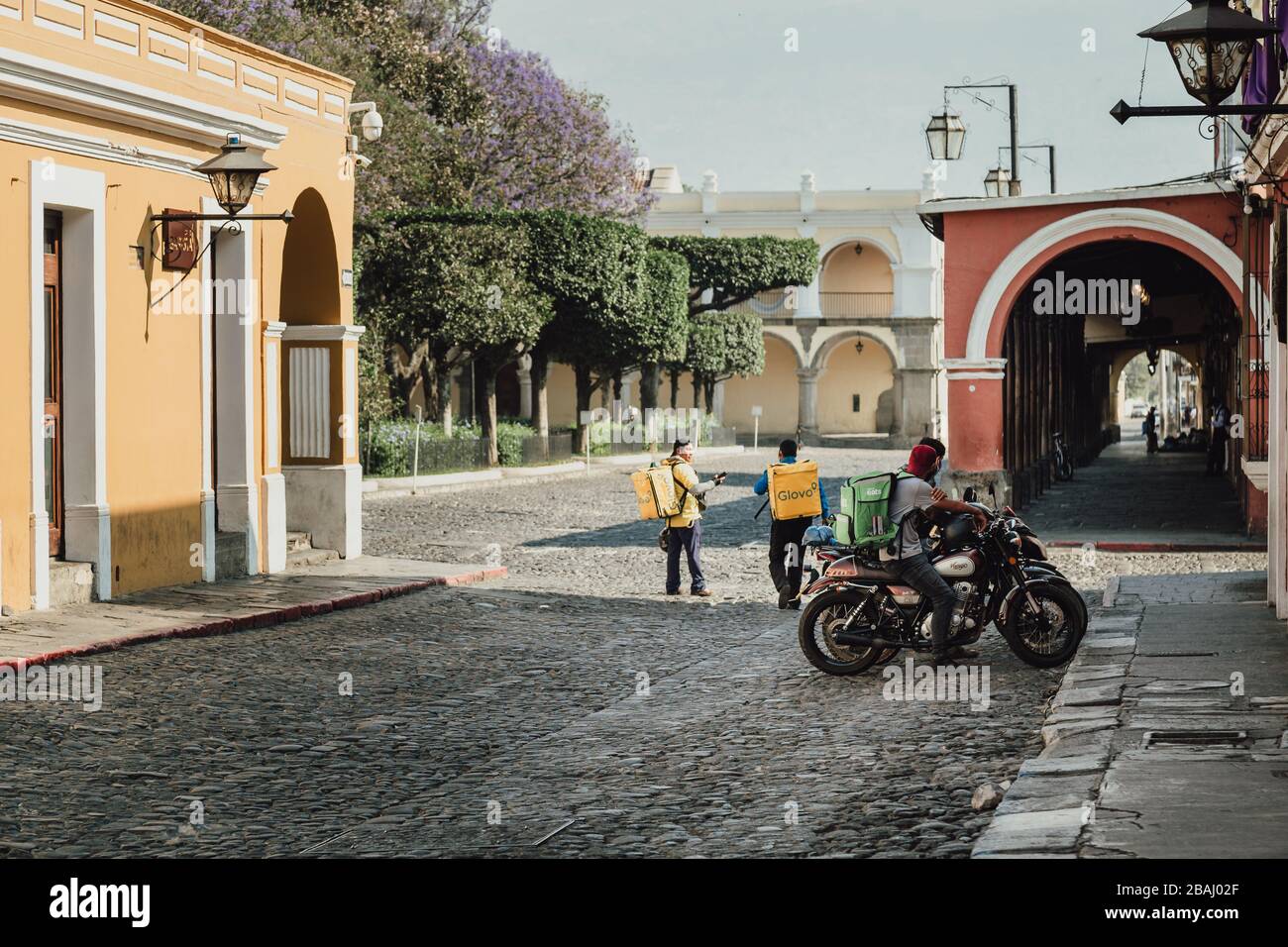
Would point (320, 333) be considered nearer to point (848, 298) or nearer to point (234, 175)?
point (234, 175)

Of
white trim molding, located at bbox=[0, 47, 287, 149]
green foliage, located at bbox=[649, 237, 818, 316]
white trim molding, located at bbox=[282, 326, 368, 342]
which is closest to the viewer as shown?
white trim molding, located at bbox=[0, 47, 287, 149]

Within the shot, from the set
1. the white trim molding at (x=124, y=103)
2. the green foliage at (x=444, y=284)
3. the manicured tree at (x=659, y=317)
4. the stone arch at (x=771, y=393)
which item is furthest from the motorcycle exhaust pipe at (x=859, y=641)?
the stone arch at (x=771, y=393)

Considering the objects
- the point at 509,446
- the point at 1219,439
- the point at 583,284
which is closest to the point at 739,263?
the point at 583,284

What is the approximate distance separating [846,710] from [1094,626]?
11.2 ft

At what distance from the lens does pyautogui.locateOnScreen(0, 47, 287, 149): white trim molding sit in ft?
39.2

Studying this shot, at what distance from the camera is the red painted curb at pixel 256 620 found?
10.8 metres

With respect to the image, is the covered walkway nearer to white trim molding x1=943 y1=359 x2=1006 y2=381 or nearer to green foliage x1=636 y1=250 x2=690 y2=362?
white trim molding x1=943 y1=359 x2=1006 y2=381

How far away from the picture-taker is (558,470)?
35969 mm

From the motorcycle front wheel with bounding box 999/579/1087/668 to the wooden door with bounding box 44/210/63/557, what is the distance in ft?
24.0

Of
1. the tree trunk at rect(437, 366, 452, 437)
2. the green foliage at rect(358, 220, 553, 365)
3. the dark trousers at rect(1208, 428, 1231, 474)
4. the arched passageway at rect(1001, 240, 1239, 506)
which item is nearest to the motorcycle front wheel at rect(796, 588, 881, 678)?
the arched passageway at rect(1001, 240, 1239, 506)

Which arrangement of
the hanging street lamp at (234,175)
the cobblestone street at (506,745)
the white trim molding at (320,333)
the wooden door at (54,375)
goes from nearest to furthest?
the cobblestone street at (506,745)
the wooden door at (54,375)
the hanging street lamp at (234,175)
the white trim molding at (320,333)

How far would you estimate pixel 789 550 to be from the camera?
14.0m

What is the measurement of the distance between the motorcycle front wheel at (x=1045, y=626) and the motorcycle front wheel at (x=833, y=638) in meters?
0.92

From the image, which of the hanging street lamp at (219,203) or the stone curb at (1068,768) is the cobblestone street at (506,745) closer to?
the stone curb at (1068,768)
